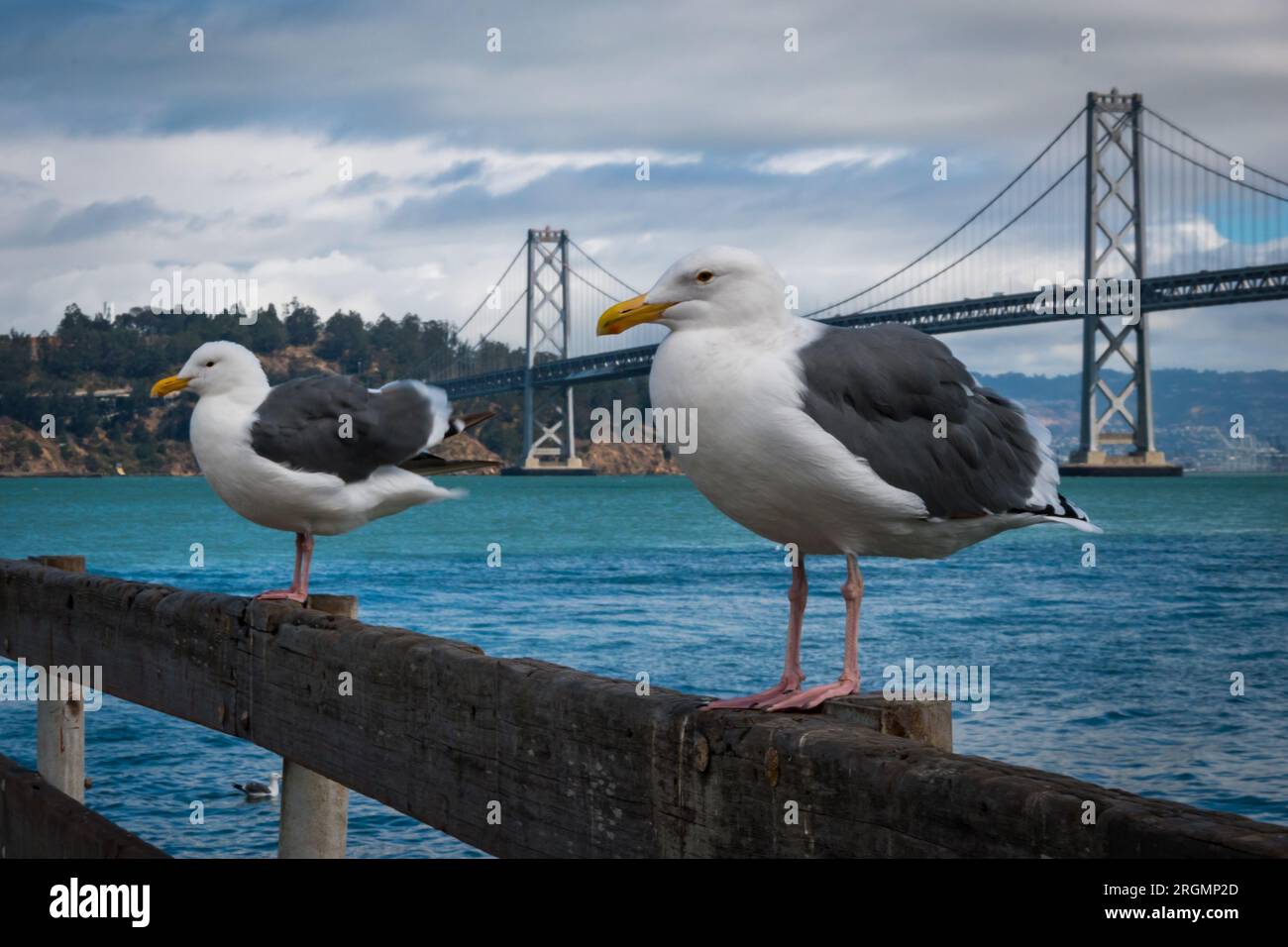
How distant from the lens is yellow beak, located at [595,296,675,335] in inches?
101

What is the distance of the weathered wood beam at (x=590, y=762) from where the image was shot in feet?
5.32

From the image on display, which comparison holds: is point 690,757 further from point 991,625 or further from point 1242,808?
point 991,625

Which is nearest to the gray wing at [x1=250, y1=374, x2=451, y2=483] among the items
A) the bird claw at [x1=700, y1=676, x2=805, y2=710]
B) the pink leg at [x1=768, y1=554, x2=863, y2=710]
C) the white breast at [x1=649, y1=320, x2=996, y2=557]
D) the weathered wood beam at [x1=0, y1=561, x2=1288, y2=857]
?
the weathered wood beam at [x1=0, y1=561, x2=1288, y2=857]

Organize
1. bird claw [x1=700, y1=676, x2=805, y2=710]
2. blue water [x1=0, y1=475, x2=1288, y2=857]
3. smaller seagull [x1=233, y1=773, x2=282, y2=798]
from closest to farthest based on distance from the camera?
bird claw [x1=700, y1=676, x2=805, y2=710]
smaller seagull [x1=233, y1=773, x2=282, y2=798]
blue water [x1=0, y1=475, x2=1288, y2=857]

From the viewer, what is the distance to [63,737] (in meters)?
4.68

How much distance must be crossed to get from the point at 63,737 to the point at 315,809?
62.0 inches

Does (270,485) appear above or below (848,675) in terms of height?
above

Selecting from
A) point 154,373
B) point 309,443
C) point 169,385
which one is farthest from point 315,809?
point 154,373

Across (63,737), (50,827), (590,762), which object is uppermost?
(590,762)

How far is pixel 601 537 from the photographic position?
138 feet

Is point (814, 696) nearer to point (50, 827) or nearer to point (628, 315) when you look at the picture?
point (628, 315)

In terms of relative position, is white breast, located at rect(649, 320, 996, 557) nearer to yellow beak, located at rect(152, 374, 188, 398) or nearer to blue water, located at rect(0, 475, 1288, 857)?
yellow beak, located at rect(152, 374, 188, 398)

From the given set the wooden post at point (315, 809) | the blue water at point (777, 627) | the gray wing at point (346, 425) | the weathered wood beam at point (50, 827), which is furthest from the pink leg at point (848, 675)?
the blue water at point (777, 627)

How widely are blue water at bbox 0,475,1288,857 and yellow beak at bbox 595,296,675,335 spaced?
18.6ft
